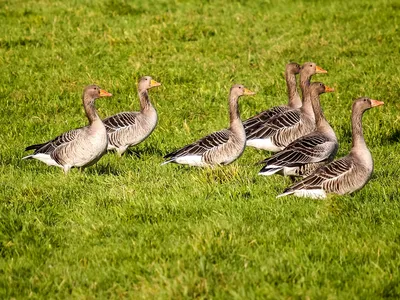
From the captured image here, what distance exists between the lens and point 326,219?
321 inches

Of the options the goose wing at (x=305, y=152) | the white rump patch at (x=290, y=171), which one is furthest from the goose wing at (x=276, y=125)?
the white rump patch at (x=290, y=171)

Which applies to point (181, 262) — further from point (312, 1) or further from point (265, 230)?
point (312, 1)

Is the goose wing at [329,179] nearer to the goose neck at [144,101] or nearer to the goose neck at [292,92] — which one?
the goose neck at [292,92]

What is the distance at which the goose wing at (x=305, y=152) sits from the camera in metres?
10.5

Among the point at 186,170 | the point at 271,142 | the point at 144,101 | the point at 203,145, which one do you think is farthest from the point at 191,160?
the point at 144,101

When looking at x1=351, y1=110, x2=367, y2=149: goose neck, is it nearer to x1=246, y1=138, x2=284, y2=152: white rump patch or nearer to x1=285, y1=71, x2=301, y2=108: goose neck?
x1=246, y1=138, x2=284, y2=152: white rump patch

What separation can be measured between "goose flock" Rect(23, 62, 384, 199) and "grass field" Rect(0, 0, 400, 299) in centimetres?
26

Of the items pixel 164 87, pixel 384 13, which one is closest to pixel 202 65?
pixel 164 87

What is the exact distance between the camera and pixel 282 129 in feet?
43.7

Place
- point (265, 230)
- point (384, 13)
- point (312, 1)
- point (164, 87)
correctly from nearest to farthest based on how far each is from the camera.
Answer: point (265, 230) < point (164, 87) < point (384, 13) < point (312, 1)

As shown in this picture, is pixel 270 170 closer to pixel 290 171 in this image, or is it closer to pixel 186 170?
pixel 290 171

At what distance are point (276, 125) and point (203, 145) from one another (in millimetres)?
2004

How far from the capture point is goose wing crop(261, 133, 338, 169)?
10508 mm

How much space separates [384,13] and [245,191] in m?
13.4
